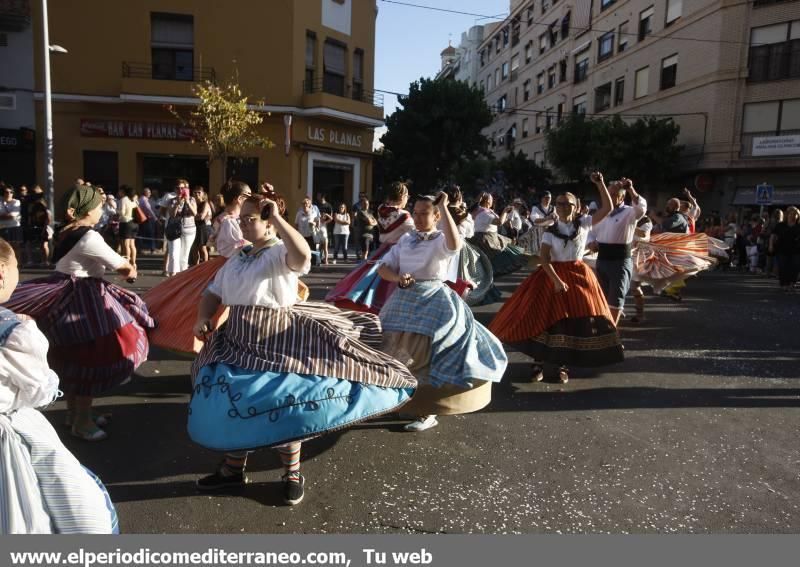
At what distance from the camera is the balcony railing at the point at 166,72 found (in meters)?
20.8

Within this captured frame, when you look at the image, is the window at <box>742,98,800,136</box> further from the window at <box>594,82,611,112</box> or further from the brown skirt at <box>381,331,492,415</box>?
the brown skirt at <box>381,331,492,415</box>

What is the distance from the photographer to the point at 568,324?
5590 mm

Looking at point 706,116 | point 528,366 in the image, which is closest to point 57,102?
point 528,366

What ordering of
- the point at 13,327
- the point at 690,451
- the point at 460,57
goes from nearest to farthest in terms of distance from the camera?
the point at 13,327 → the point at 690,451 → the point at 460,57

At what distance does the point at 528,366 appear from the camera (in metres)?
6.50

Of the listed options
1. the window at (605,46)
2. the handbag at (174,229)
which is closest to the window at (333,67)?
the handbag at (174,229)

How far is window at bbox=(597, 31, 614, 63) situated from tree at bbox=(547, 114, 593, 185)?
5.77m

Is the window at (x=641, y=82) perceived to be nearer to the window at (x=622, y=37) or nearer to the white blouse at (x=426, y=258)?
the window at (x=622, y=37)

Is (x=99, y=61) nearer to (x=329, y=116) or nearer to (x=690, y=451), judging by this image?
(x=329, y=116)

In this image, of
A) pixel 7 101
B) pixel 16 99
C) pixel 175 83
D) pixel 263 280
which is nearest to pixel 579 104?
pixel 175 83

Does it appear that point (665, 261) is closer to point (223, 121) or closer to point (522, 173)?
point (223, 121)

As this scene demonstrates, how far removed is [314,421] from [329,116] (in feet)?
66.3

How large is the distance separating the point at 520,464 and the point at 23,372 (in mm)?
3024

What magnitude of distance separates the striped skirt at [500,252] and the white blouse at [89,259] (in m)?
7.34
